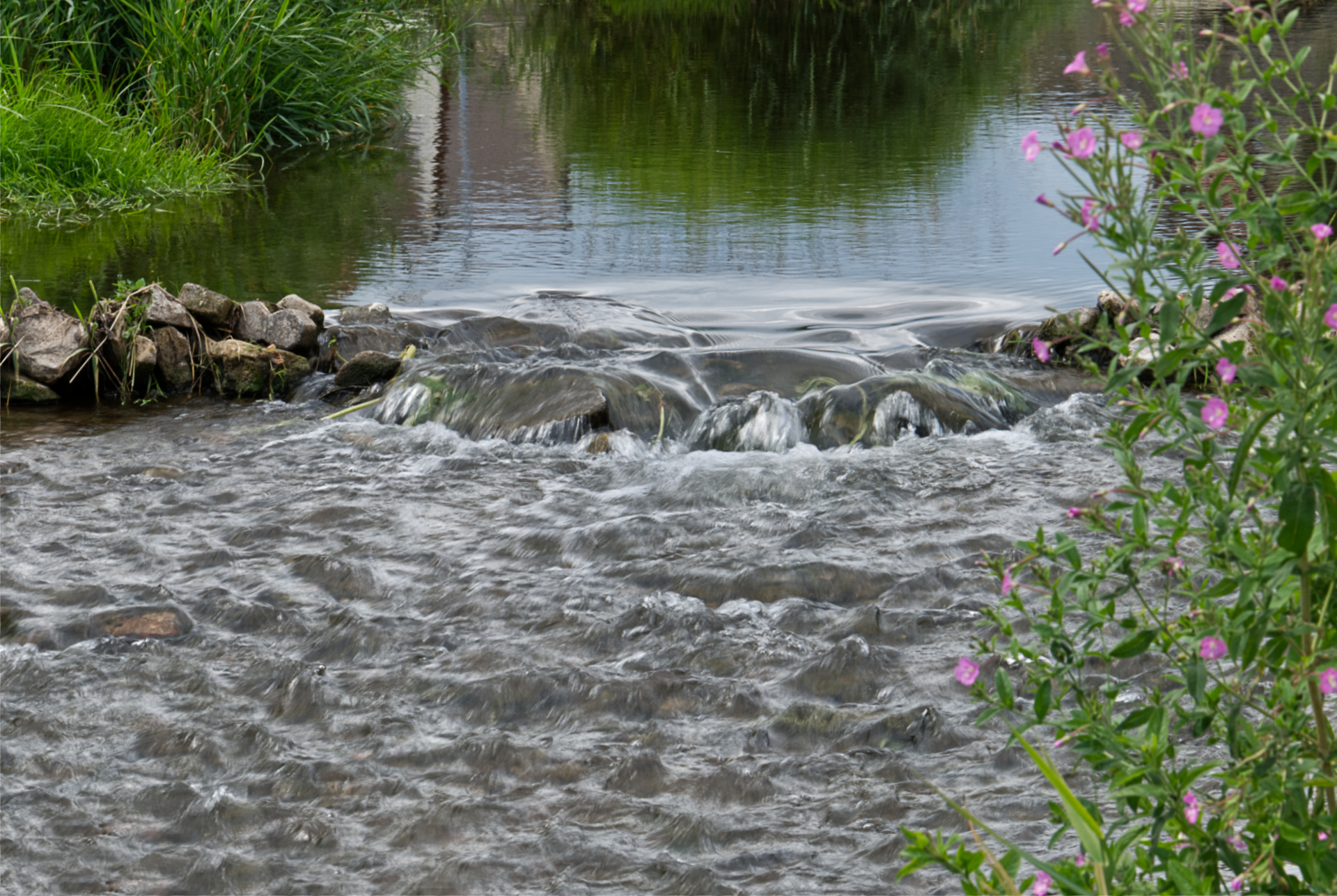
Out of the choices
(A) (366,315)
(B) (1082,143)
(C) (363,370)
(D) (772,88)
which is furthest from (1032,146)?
(D) (772,88)

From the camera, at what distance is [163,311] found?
241 inches

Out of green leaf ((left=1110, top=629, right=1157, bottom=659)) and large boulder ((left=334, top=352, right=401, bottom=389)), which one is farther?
large boulder ((left=334, top=352, right=401, bottom=389))

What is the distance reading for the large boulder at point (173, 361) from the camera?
20.0 ft

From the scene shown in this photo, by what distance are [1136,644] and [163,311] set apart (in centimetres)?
538

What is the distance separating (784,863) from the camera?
2750 millimetres

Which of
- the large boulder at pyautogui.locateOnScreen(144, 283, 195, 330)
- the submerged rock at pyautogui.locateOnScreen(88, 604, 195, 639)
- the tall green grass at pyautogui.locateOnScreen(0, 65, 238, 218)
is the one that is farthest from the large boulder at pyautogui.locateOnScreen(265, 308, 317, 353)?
the tall green grass at pyautogui.locateOnScreen(0, 65, 238, 218)

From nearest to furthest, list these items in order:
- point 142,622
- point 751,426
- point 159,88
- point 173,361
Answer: point 142,622, point 751,426, point 173,361, point 159,88

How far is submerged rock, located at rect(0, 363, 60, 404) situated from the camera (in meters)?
5.88

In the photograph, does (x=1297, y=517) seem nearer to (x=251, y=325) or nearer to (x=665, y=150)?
(x=251, y=325)

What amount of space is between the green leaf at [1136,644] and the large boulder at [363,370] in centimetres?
496

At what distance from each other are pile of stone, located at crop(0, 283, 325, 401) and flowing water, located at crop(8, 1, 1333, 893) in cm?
17

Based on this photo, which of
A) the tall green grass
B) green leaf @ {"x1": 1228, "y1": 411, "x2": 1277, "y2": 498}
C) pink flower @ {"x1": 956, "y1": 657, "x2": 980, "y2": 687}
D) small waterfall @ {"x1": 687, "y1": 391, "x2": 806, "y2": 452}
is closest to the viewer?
green leaf @ {"x1": 1228, "y1": 411, "x2": 1277, "y2": 498}

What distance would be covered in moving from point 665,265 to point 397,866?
18.8 ft

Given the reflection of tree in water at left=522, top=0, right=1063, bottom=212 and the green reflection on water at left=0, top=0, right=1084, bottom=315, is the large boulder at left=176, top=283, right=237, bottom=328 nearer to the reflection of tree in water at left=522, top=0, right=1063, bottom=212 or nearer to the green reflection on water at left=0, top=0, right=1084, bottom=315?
the green reflection on water at left=0, top=0, right=1084, bottom=315
